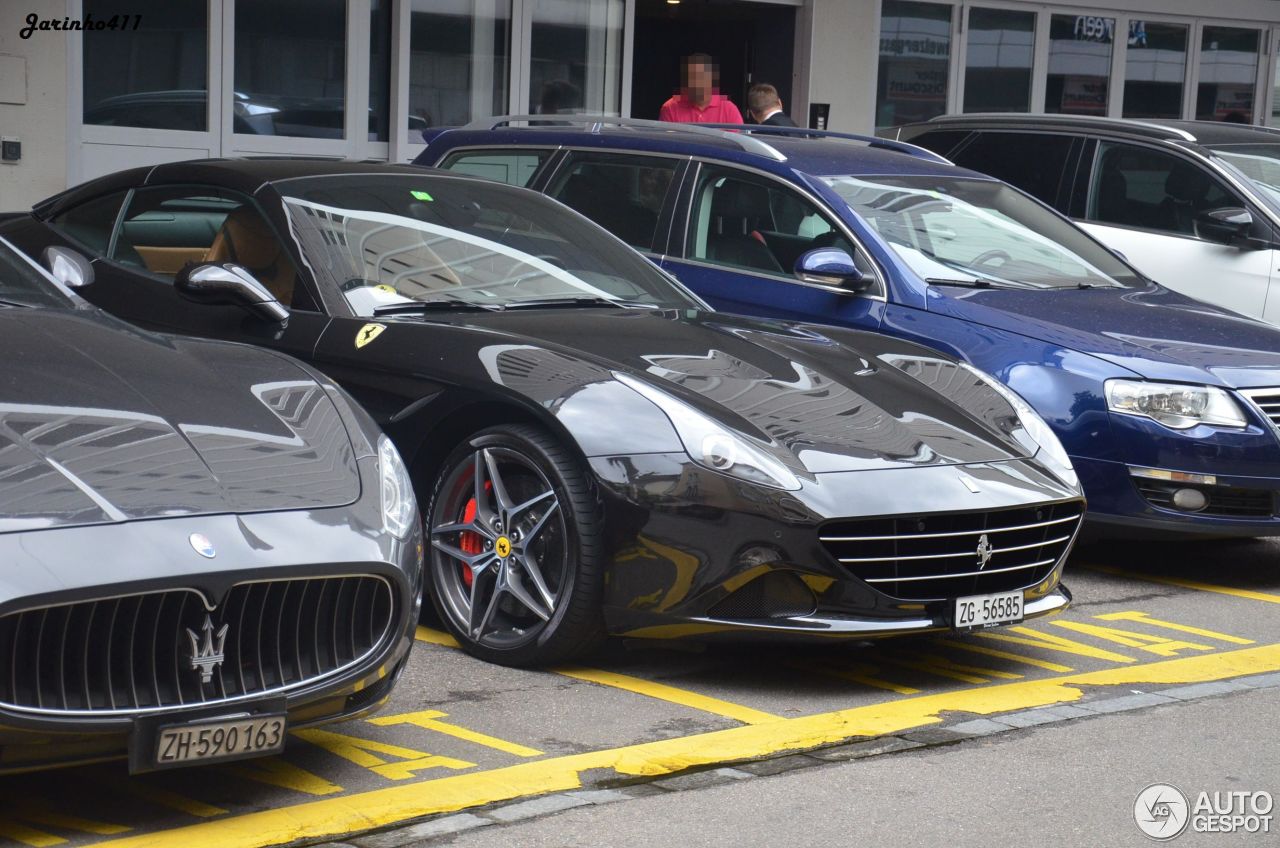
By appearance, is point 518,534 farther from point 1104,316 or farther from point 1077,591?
point 1104,316

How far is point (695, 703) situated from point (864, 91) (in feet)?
40.6

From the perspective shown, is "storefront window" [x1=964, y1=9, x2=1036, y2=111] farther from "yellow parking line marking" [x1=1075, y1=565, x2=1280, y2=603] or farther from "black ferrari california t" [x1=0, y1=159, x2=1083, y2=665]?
"black ferrari california t" [x1=0, y1=159, x2=1083, y2=665]

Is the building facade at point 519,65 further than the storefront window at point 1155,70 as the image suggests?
No

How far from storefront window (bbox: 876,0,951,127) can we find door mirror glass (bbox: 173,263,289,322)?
1187 centimetres

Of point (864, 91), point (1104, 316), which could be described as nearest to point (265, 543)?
point (1104, 316)

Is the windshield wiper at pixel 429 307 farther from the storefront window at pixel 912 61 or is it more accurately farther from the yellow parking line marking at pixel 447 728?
the storefront window at pixel 912 61

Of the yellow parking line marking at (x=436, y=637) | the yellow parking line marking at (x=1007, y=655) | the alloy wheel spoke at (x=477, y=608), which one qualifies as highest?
the alloy wheel spoke at (x=477, y=608)

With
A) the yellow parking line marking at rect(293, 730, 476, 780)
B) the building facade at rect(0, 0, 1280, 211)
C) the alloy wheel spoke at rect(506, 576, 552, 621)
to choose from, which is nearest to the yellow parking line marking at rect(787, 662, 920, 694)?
the alloy wheel spoke at rect(506, 576, 552, 621)

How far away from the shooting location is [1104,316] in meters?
7.23

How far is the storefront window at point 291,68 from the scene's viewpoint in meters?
13.1

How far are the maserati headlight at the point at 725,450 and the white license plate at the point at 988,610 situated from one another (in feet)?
2.21

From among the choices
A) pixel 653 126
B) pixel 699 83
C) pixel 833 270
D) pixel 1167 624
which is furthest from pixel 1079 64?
pixel 1167 624

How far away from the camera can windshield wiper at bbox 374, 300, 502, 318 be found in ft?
18.8

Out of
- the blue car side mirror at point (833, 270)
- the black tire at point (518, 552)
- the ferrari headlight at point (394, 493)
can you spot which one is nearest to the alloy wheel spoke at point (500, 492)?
the black tire at point (518, 552)
